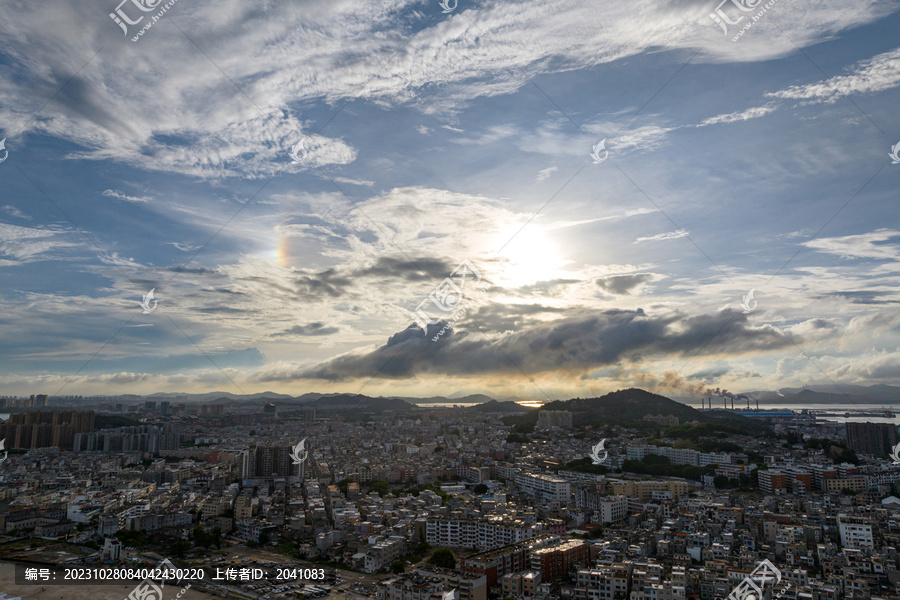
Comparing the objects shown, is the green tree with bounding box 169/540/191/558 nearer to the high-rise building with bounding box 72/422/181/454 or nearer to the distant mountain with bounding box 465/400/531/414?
the high-rise building with bounding box 72/422/181/454

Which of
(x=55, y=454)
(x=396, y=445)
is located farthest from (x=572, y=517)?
(x=55, y=454)

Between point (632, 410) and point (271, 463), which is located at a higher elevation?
point (632, 410)

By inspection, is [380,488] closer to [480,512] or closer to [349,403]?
[480,512]

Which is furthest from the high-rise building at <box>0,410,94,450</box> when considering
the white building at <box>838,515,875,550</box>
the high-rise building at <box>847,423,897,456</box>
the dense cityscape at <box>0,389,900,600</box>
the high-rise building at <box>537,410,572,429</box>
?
the high-rise building at <box>847,423,897,456</box>

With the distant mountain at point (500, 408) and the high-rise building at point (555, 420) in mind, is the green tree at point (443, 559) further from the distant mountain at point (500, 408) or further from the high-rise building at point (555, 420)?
the distant mountain at point (500, 408)

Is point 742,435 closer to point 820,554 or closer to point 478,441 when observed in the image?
point 478,441

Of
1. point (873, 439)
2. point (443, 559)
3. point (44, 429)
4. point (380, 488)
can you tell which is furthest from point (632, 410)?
point (44, 429)

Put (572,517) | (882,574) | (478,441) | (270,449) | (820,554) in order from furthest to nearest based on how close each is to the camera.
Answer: (478,441) → (270,449) → (572,517) → (820,554) → (882,574)
